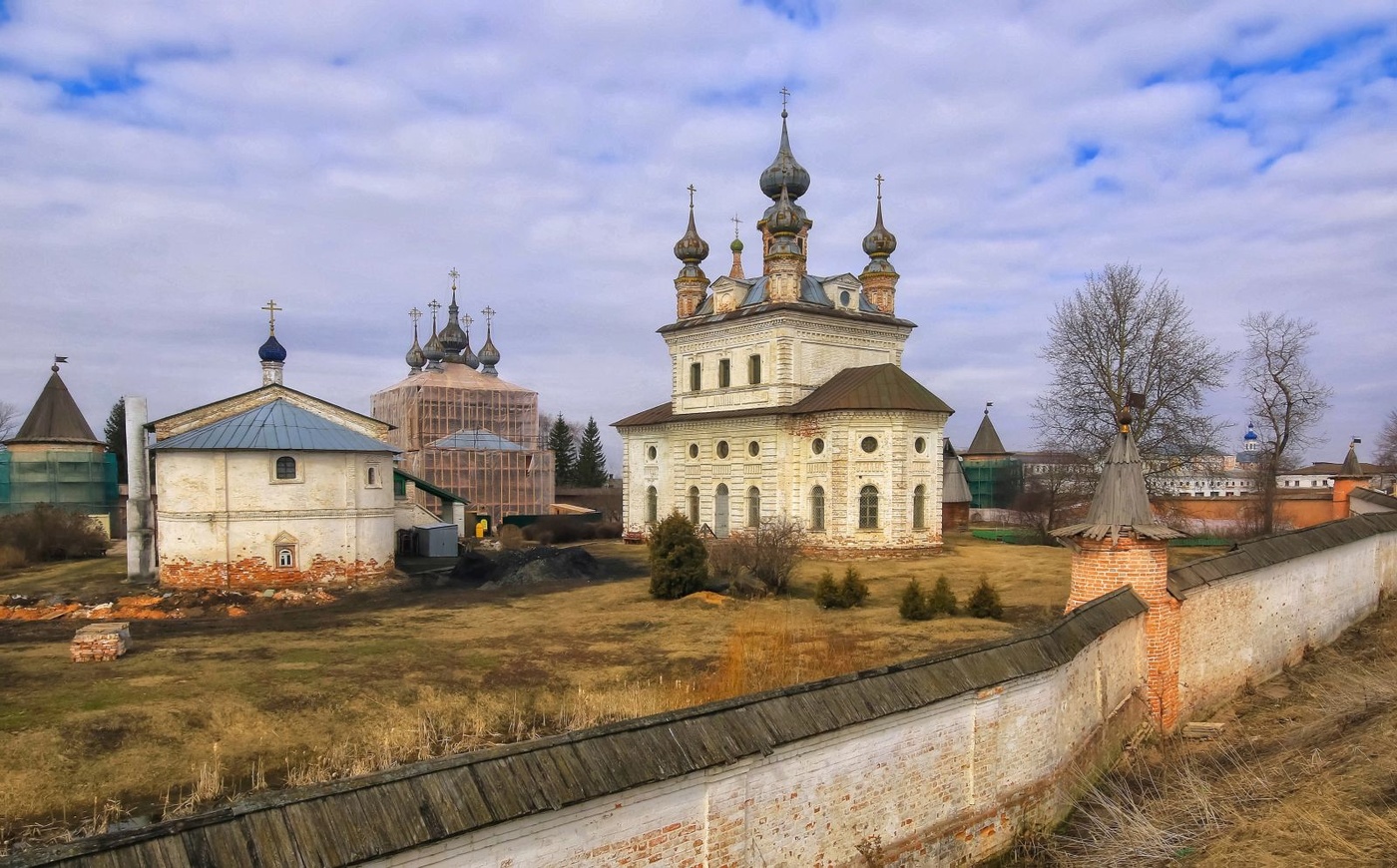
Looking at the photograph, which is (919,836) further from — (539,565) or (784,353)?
(784,353)

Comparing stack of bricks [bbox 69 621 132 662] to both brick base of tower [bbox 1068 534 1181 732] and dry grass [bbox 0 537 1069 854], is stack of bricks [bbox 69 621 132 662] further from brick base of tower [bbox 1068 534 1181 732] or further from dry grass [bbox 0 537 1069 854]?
brick base of tower [bbox 1068 534 1181 732]

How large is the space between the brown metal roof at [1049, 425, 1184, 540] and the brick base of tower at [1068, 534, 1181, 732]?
0.44 feet

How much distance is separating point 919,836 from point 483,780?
4.09 meters

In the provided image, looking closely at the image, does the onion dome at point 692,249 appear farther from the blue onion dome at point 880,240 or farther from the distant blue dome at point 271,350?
the distant blue dome at point 271,350

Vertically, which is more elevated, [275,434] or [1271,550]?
[275,434]

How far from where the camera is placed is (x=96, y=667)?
13.6 metres

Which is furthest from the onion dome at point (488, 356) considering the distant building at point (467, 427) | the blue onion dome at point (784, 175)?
the blue onion dome at point (784, 175)

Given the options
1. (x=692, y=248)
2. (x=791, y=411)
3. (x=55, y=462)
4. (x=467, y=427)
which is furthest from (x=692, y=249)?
(x=55, y=462)

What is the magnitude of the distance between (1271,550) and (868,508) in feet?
49.8

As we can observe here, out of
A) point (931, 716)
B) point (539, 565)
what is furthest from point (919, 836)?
point (539, 565)

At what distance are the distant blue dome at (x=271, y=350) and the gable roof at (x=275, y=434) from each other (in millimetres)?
3775

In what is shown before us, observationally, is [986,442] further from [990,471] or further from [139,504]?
[139,504]

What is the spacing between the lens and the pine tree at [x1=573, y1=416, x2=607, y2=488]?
6762 centimetres

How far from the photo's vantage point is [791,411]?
29.1m
